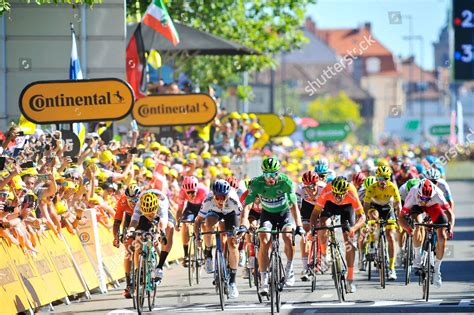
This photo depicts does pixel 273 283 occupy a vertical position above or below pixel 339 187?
below

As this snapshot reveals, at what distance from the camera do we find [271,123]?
38875 mm

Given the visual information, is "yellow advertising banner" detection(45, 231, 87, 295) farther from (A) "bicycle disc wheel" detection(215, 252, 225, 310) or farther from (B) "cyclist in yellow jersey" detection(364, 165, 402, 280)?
(B) "cyclist in yellow jersey" detection(364, 165, 402, 280)

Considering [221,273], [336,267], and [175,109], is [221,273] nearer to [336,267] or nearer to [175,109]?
[336,267]

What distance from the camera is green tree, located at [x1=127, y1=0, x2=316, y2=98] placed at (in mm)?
36562

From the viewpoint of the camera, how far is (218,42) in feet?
96.8

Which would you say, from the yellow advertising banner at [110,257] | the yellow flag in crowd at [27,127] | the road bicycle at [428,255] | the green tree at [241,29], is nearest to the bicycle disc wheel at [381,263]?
the road bicycle at [428,255]

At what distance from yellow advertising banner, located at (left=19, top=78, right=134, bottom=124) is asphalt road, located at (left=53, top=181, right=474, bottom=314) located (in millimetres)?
2413

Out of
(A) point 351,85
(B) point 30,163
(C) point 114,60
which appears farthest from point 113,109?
(A) point 351,85

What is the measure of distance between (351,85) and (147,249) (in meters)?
150

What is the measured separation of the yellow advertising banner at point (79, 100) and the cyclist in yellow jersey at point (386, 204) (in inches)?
137

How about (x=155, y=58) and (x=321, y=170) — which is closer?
(x=321, y=170)

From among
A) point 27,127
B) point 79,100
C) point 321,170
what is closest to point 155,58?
point 27,127

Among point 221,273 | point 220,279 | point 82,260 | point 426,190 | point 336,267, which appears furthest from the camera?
point 82,260

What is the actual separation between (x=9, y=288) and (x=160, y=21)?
510 inches
